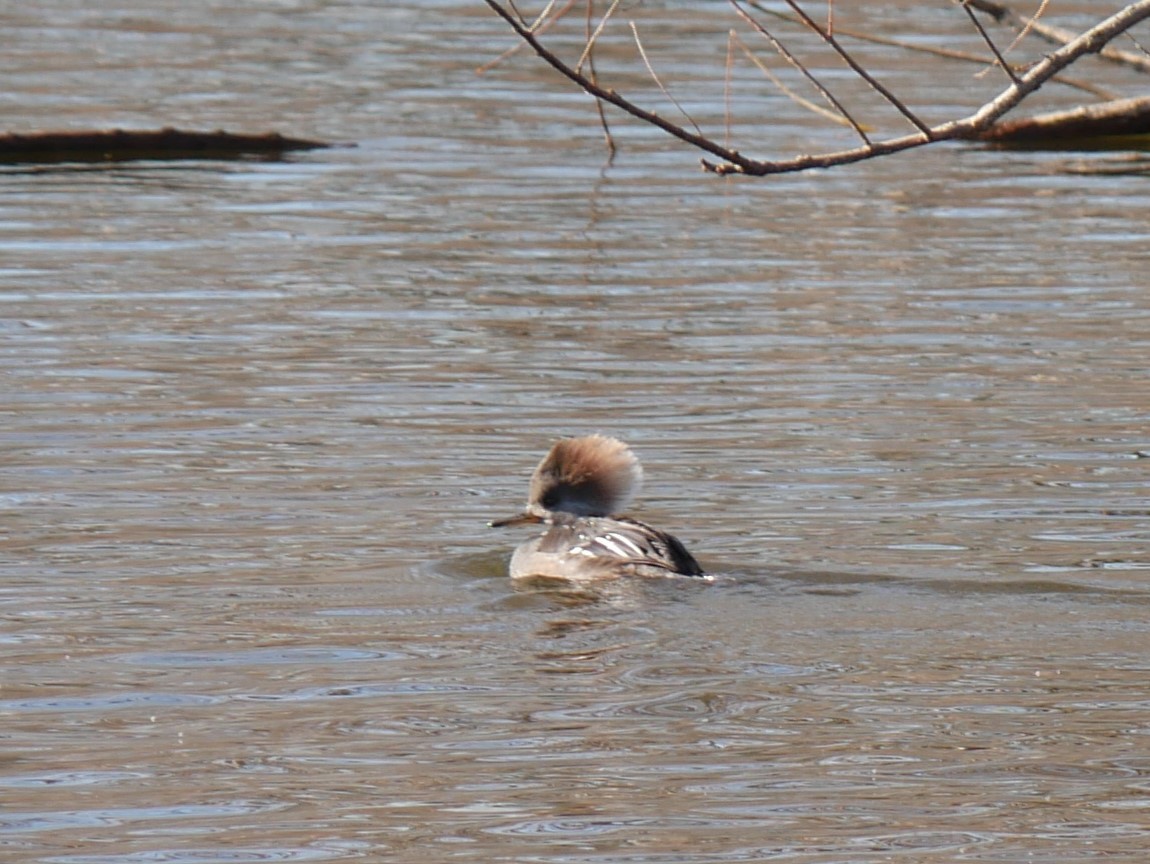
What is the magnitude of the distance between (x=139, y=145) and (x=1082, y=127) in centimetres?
670

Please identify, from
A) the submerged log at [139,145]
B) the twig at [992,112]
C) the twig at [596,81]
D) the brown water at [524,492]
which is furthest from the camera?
the submerged log at [139,145]

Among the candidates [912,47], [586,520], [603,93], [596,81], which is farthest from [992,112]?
[912,47]

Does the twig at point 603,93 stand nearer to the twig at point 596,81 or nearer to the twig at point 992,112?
the twig at point 992,112

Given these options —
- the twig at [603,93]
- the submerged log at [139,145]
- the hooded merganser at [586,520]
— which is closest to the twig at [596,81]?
the twig at [603,93]

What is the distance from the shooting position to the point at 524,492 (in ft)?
29.9

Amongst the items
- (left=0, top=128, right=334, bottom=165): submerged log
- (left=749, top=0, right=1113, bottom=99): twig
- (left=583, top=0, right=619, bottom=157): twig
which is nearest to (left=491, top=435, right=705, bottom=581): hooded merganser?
(left=583, top=0, right=619, bottom=157): twig

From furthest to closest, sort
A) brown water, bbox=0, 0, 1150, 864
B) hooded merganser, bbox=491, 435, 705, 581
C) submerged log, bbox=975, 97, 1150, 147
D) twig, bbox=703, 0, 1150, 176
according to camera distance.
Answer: submerged log, bbox=975, 97, 1150, 147 < hooded merganser, bbox=491, 435, 705, 581 < twig, bbox=703, 0, 1150, 176 < brown water, bbox=0, 0, 1150, 864

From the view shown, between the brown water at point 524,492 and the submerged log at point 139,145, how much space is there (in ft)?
0.55

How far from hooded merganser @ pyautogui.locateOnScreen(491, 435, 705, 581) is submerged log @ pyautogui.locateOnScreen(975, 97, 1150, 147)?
866cm

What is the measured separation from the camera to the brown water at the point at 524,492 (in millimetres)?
5781

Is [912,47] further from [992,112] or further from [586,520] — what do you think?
[992,112]

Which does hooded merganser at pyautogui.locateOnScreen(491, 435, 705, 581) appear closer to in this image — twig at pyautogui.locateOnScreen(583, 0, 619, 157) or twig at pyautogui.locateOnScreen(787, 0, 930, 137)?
twig at pyautogui.locateOnScreen(583, 0, 619, 157)

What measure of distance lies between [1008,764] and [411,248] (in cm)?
859

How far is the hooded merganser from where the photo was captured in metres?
7.96
